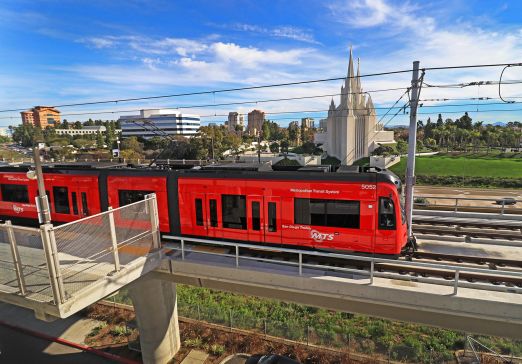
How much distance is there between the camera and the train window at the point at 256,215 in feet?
38.7

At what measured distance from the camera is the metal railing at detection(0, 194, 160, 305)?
7.59 meters

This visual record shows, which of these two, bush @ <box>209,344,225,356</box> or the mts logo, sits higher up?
the mts logo

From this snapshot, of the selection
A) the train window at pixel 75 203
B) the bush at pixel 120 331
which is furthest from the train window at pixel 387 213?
the bush at pixel 120 331

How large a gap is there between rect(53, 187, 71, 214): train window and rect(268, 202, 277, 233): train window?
32.8 ft

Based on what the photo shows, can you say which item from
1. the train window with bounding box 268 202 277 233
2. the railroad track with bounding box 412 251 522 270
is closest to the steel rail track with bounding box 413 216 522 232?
the railroad track with bounding box 412 251 522 270

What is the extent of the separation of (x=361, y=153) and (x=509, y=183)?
34.2m

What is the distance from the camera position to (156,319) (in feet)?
51.4

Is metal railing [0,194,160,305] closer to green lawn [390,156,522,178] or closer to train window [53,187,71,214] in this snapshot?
train window [53,187,71,214]

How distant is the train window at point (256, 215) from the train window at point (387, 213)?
428cm

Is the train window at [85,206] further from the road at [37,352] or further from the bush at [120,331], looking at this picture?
the bush at [120,331]

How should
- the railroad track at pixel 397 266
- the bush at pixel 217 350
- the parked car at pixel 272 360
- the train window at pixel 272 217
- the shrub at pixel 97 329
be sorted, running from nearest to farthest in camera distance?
the railroad track at pixel 397 266
the train window at pixel 272 217
the parked car at pixel 272 360
the bush at pixel 217 350
the shrub at pixel 97 329

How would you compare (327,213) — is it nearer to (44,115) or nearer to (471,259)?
(471,259)

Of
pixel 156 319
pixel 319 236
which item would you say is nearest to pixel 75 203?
pixel 156 319

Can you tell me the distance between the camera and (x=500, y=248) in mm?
12516
